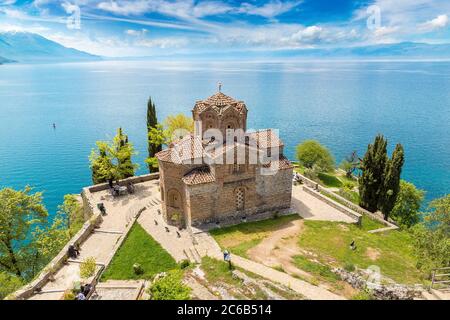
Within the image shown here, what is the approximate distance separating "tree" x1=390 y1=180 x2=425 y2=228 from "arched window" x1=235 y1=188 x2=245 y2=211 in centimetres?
2405

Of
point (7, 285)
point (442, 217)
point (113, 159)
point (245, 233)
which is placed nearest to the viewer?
point (7, 285)

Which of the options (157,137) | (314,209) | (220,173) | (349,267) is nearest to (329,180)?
(314,209)

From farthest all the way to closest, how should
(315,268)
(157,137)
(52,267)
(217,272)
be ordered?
1. (157,137)
2. (52,267)
3. (315,268)
4. (217,272)

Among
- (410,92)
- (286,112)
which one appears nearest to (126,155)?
(286,112)

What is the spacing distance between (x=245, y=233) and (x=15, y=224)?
21.3 metres

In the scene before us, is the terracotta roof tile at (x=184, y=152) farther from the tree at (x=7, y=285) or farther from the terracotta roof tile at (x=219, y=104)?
the tree at (x=7, y=285)

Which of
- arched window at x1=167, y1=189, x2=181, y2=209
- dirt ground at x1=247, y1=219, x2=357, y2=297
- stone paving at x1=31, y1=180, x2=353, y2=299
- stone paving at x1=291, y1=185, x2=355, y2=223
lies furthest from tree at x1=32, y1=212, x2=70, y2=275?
stone paving at x1=291, y1=185, x2=355, y2=223

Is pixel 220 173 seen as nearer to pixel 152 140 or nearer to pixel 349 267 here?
pixel 349 267

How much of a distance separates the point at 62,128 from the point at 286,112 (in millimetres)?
81023

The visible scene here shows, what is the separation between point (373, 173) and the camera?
121 feet

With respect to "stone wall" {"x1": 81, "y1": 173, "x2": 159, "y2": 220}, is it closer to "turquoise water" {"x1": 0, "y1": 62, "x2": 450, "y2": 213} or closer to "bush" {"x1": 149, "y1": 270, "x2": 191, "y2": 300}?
"turquoise water" {"x1": 0, "y1": 62, "x2": 450, "y2": 213}

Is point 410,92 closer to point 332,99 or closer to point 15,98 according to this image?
point 332,99

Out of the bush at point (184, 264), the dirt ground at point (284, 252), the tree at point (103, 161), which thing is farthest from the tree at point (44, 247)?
the dirt ground at point (284, 252)
